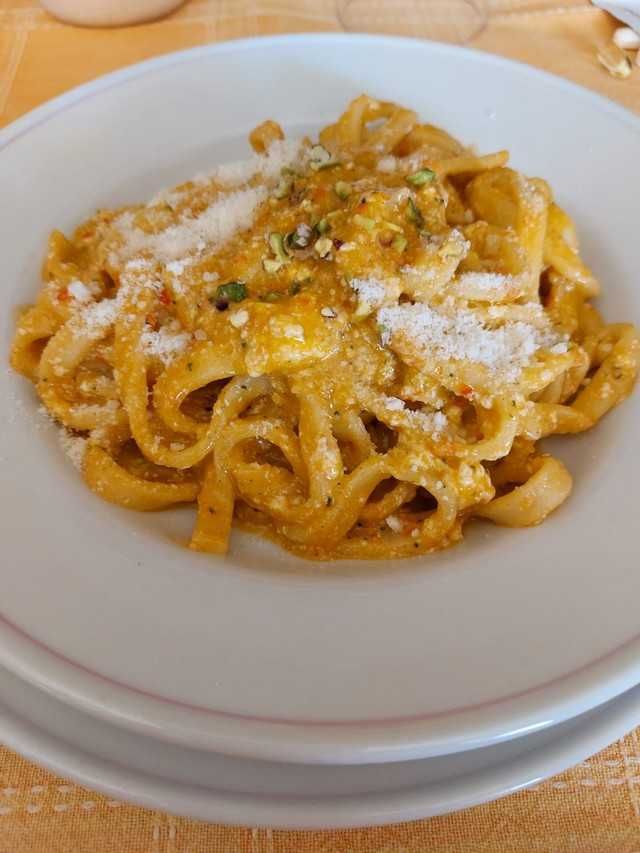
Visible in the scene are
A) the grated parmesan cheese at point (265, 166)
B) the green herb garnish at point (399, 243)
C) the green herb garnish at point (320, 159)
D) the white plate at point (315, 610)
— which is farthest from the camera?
the grated parmesan cheese at point (265, 166)

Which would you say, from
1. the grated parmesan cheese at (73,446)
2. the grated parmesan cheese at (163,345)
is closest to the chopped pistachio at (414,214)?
the grated parmesan cheese at (163,345)

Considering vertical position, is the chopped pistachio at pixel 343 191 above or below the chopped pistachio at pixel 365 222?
below

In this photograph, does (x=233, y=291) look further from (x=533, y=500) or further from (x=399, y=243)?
(x=533, y=500)

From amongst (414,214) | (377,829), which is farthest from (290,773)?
(414,214)

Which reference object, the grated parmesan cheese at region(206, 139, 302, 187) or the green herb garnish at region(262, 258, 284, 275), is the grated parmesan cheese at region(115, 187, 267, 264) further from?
the green herb garnish at region(262, 258, 284, 275)

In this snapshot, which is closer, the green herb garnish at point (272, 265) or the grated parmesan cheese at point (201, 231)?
the green herb garnish at point (272, 265)

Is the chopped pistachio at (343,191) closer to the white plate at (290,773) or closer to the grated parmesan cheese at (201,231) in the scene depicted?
the grated parmesan cheese at (201,231)

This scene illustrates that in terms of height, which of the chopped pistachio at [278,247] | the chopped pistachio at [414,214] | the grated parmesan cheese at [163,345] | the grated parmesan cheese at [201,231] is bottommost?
the grated parmesan cheese at [163,345]
